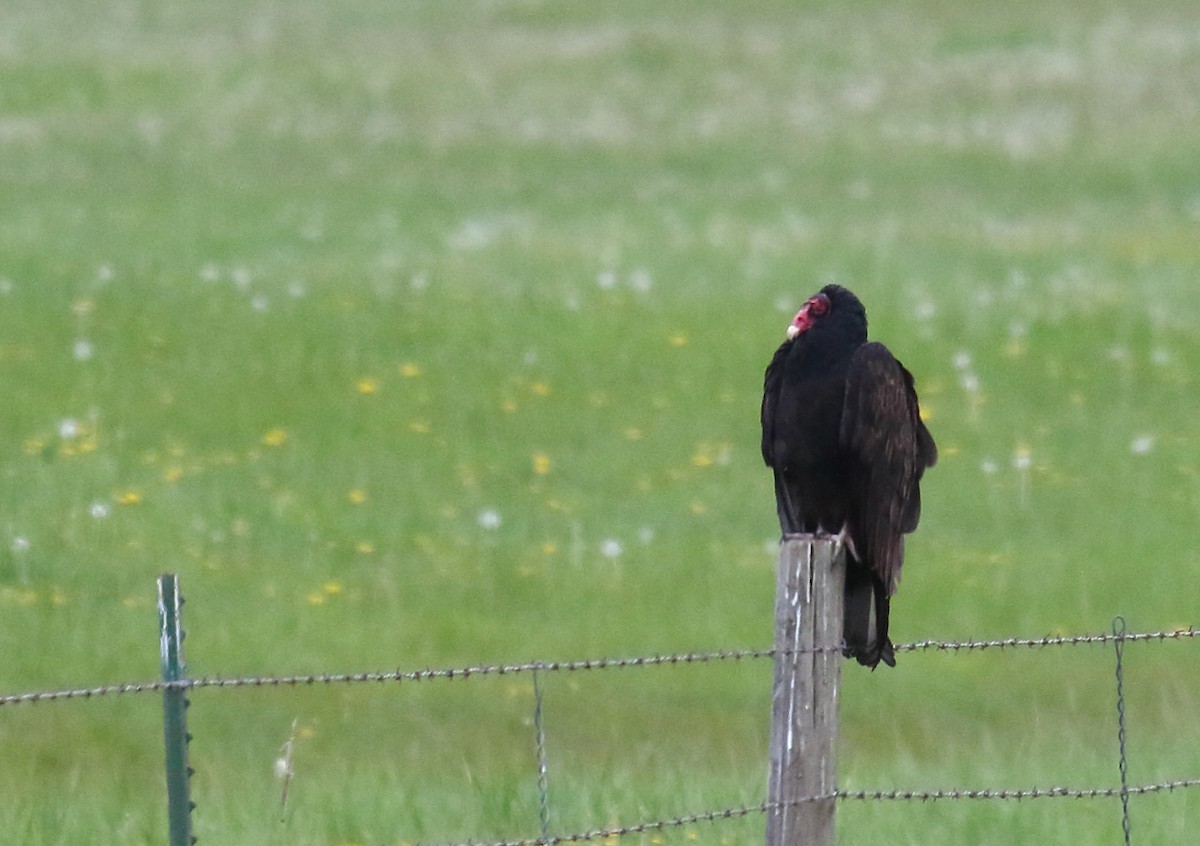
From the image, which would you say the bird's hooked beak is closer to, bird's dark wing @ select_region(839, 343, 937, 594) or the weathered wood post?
bird's dark wing @ select_region(839, 343, 937, 594)

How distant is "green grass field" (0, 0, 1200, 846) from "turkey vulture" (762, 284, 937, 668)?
3.07 feet

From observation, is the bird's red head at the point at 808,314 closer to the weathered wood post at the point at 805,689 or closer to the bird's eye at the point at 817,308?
the bird's eye at the point at 817,308

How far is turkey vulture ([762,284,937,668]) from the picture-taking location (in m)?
6.54

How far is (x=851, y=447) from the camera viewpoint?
6.79m

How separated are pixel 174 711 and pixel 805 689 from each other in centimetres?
144

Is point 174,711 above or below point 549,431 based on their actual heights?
below

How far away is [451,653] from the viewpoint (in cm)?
967

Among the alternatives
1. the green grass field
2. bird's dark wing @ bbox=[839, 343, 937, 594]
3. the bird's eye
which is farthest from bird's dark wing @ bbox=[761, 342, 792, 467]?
the green grass field

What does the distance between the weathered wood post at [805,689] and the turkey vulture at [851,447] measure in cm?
50

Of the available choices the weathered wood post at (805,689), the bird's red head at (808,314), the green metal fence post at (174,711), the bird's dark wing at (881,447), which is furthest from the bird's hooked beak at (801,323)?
the green metal fence post at (174,711)

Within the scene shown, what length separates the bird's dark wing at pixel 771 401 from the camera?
23.3 feet

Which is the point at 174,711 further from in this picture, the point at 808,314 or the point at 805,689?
the point at 808,314

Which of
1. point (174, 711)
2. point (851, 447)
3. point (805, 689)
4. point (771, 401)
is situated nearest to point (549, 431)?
point (771, 401)

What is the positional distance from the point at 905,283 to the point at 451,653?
29.2 ft
